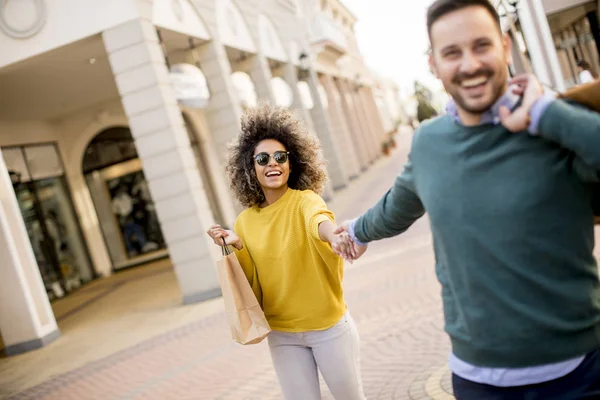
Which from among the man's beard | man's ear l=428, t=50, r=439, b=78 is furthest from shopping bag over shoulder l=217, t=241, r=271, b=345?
the man's beard

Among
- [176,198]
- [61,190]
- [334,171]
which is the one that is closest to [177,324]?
[176,198]

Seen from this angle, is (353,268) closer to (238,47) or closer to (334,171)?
(238,47)

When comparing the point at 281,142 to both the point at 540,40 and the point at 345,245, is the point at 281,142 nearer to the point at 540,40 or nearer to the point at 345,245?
the point at 345,245

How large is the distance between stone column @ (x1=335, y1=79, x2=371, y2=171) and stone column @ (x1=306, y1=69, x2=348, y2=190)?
8560 mm

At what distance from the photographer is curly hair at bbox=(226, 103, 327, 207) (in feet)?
11.2

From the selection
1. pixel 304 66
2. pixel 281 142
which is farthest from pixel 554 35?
pixel 281 142

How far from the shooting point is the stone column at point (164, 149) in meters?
10.9

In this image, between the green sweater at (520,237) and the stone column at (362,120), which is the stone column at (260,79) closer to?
the green sweater at (520,237)

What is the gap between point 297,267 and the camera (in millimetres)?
3082

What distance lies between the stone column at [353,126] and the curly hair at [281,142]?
31.7m

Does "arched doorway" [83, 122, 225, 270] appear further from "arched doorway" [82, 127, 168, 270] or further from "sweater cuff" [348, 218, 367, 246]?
"sweater cuff" [348, 218, 367, 246]

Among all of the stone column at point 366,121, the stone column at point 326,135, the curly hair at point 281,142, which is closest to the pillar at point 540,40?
the curly hair at point 281,142

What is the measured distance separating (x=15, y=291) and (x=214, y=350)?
4696 mm

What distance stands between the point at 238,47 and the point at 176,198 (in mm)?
6307
